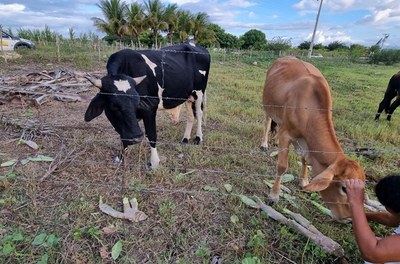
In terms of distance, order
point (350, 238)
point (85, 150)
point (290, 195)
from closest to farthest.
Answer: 1. point (350, 238)
2. point (290, 195)
3. point (85, 150)

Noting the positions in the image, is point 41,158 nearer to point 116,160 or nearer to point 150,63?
point 116,160

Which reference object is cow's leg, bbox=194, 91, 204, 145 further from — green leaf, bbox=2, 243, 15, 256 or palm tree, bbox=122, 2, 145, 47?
palm tree, bbox=122, 2, 145, 47

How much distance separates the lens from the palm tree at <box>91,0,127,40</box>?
93.3 feet

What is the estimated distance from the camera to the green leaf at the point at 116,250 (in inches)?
98.1

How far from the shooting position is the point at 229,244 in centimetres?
270

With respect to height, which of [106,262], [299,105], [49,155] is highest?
[299,105]

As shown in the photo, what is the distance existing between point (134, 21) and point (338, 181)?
95.1 ft

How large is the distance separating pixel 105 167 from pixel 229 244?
1902 millimetres

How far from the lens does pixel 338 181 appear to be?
2.47 meters

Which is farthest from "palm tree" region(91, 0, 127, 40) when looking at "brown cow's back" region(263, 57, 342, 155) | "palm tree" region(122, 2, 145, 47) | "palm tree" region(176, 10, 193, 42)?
"brown cow's back" region(263, 57, 342, 155)

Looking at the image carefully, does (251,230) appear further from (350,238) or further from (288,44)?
(288,44)

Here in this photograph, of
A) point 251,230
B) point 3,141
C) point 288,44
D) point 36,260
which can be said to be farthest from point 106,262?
point 288,44

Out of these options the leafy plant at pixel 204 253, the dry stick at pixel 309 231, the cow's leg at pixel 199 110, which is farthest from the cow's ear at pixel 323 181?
the cow's leg at pixel 199 110

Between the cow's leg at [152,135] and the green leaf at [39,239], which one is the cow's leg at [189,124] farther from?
the green leaf at [39,239]
